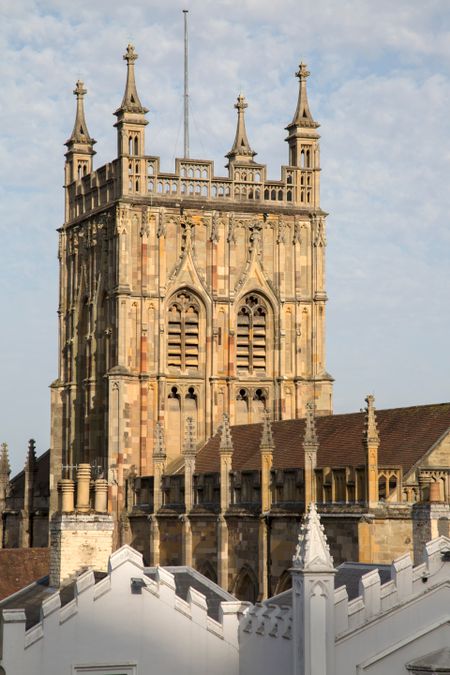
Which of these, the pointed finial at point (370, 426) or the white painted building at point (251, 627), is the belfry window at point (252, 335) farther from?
the white painted building at point (251, 627)

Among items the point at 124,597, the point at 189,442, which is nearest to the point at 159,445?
the point at 189,442

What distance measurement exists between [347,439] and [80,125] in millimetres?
25933

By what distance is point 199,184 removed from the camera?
7744 cm

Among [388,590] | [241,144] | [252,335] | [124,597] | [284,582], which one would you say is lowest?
[284,582]

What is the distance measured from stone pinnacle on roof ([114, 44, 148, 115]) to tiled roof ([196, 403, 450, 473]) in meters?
14.1

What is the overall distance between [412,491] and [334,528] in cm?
276

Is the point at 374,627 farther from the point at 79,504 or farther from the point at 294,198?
the point at 294,198

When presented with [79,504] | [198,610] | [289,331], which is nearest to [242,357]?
[289,331]

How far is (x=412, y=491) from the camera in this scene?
56.8m

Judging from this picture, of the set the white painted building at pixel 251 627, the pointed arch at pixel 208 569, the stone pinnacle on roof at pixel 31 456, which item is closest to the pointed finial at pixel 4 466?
the stone pinnacle on roof at pixel 31 456

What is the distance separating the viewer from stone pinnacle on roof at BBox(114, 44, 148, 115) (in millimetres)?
77000

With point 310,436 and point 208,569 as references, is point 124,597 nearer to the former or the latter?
point 310,436

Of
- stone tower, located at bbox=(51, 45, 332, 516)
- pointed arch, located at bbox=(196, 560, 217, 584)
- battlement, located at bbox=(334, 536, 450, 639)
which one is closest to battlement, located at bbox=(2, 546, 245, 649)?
battlement, located at bbox=(334, 536, 450, 639)

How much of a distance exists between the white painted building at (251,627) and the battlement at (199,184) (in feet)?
129
